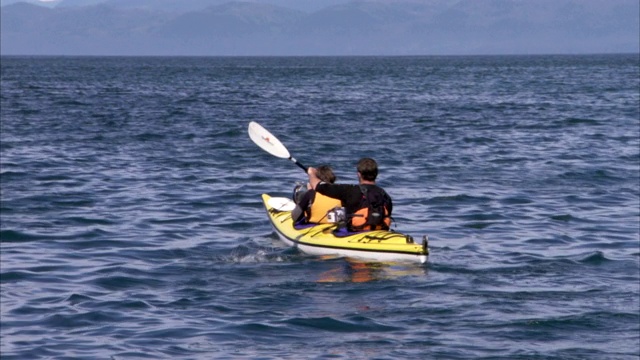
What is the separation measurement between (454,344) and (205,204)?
10.1 m

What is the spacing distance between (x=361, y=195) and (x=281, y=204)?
3245mm

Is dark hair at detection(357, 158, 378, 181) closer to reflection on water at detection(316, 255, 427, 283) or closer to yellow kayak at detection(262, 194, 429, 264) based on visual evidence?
yellow kayak at detection(262, 194, 429, 264)

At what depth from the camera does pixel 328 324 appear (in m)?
11.3

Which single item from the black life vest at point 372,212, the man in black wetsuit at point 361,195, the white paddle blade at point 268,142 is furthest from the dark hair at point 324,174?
the white paddle blade at point 268,142

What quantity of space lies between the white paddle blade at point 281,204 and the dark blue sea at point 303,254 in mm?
455

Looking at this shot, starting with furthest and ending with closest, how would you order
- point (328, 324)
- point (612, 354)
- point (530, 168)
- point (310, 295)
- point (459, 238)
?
point (530, 168), point (459, 238), point (310, 295), point (328, 324), point (612, 354)

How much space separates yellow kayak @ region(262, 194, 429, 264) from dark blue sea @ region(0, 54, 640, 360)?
0.57ft

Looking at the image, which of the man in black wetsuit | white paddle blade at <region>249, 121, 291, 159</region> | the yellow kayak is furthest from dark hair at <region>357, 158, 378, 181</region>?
white paddle blade at <region>249, 121, 291, 159</region>

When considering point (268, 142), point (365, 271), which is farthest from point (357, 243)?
point (268, 142)

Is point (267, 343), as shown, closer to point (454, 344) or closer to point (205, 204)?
point (454, 344)

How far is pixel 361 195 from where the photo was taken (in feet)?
47.1

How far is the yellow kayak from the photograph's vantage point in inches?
549

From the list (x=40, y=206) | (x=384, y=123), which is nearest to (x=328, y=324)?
(x=40, y=206)

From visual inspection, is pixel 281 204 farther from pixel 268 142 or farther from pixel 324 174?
pixel 324 174
